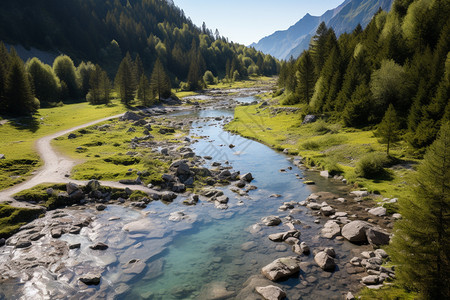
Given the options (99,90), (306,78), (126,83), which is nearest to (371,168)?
(306,78)

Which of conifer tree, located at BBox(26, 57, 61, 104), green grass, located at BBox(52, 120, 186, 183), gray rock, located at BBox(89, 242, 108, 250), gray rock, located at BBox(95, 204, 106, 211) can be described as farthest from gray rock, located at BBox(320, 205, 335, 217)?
conifer tree, located at BBox(26, 57, 61, 104)

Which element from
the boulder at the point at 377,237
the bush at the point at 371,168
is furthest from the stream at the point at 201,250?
the bush at the point at 371,168

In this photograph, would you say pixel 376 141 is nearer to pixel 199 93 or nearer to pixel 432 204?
pixel 432 204

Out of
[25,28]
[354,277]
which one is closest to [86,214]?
[354,277]

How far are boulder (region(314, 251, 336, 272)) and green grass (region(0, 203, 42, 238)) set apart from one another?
24.2 metres

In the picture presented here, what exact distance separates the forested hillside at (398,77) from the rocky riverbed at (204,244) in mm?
16489

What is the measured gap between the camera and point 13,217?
2244cm

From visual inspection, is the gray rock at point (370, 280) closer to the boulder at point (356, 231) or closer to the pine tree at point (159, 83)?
the boulder at point (356, 231)

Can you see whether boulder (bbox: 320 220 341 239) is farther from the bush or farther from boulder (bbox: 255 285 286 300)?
the bush

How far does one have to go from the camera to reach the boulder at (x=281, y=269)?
Result: 617 inches

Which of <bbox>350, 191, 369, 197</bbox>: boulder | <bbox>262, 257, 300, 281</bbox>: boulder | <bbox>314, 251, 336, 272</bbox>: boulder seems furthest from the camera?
<bbox>350, 191, 369, 197</bbox>: boulder

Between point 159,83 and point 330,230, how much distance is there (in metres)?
107

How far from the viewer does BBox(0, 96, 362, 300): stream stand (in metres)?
15.2

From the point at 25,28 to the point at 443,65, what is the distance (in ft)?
696
